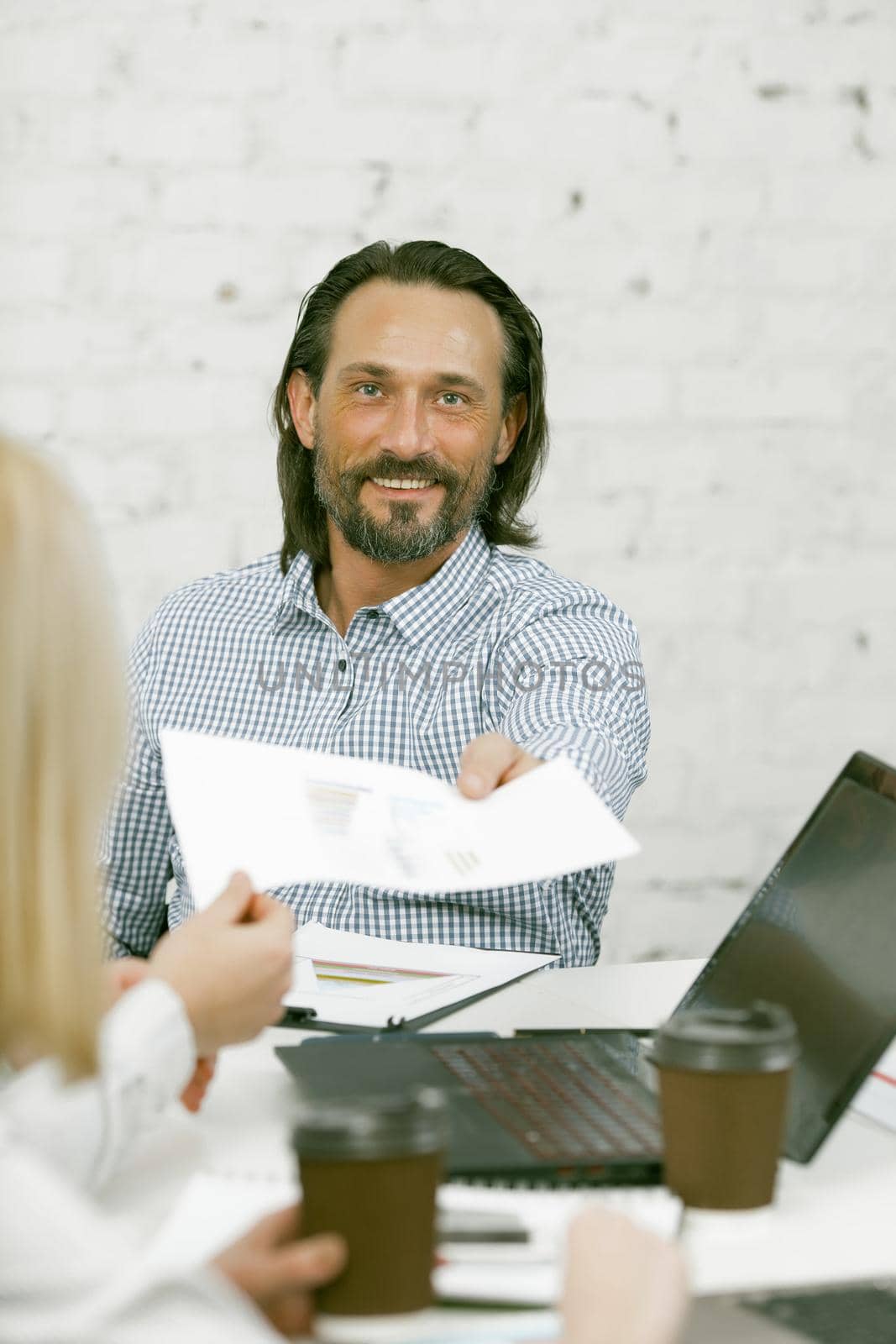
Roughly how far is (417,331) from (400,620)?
42 cm

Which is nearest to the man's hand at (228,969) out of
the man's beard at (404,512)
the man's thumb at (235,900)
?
the man's thumb at (235,900)

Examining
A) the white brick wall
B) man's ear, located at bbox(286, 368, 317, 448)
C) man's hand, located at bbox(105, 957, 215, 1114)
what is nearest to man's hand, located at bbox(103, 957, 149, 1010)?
man's hand, located at bbox(105, 957, 215, 1114)

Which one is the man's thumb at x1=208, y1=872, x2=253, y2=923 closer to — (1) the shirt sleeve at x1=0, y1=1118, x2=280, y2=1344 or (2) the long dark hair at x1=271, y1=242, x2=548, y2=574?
(1) the shirt sleeve at x1=0, y1=1118, x2=280, y2=1344

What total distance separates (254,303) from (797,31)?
3.40 ft

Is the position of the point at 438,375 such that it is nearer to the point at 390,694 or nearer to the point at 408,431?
the point at 408,431

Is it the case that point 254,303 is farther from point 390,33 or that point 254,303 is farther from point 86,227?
point 390,33

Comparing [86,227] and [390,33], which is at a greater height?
[390,33]

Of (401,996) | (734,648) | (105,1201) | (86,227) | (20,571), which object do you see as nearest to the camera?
(20,571)

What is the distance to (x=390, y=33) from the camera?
2453mm

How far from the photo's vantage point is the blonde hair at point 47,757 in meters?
0.70

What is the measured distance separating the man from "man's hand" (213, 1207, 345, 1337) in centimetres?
83

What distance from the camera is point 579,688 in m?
1.69

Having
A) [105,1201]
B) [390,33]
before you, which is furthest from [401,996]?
[390,33]

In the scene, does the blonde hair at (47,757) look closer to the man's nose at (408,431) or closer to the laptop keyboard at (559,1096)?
the laptop keyboard at (559,1096)
